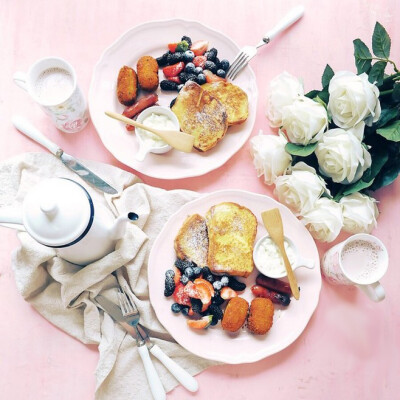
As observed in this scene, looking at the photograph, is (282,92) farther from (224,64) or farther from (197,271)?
(197,271)

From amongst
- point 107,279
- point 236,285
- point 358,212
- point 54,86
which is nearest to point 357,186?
point 358,212

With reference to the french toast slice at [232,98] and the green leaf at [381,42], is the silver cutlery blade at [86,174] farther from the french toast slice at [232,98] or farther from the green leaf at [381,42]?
the green leaf at [381,42]

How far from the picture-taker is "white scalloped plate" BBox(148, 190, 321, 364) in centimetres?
132

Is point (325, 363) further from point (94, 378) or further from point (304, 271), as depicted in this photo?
point (94, 378)

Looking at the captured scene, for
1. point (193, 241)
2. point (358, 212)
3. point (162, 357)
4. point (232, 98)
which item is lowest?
point (162, 357)

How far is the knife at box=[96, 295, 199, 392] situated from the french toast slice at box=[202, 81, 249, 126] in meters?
0.63

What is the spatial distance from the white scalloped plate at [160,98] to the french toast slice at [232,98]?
0.03 m

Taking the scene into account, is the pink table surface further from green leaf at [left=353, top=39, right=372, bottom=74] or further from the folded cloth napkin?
green leaf at [left=353, top=39, right=372, bottom=74]

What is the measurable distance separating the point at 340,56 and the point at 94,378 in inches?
49.1

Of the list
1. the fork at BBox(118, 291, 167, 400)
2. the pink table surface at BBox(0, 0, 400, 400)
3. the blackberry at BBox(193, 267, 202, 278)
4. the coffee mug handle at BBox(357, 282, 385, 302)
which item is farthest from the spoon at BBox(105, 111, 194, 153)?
the coffee mug handle at BBox(357, 282, 385, 302)

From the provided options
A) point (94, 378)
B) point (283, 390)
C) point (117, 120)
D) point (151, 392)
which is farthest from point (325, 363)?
point (117, 120)

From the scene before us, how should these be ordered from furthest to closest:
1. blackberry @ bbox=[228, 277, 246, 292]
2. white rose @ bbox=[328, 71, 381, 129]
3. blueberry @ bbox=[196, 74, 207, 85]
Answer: blueberry @ bbox=[196, 74, 207, 85], blackberry @ bbox=[228, 277, 246, 292], white rose @ bbox=[328, 71, 381, 129]

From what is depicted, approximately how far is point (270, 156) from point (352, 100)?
26 centimetres

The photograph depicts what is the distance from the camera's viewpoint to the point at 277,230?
1.32 meters
